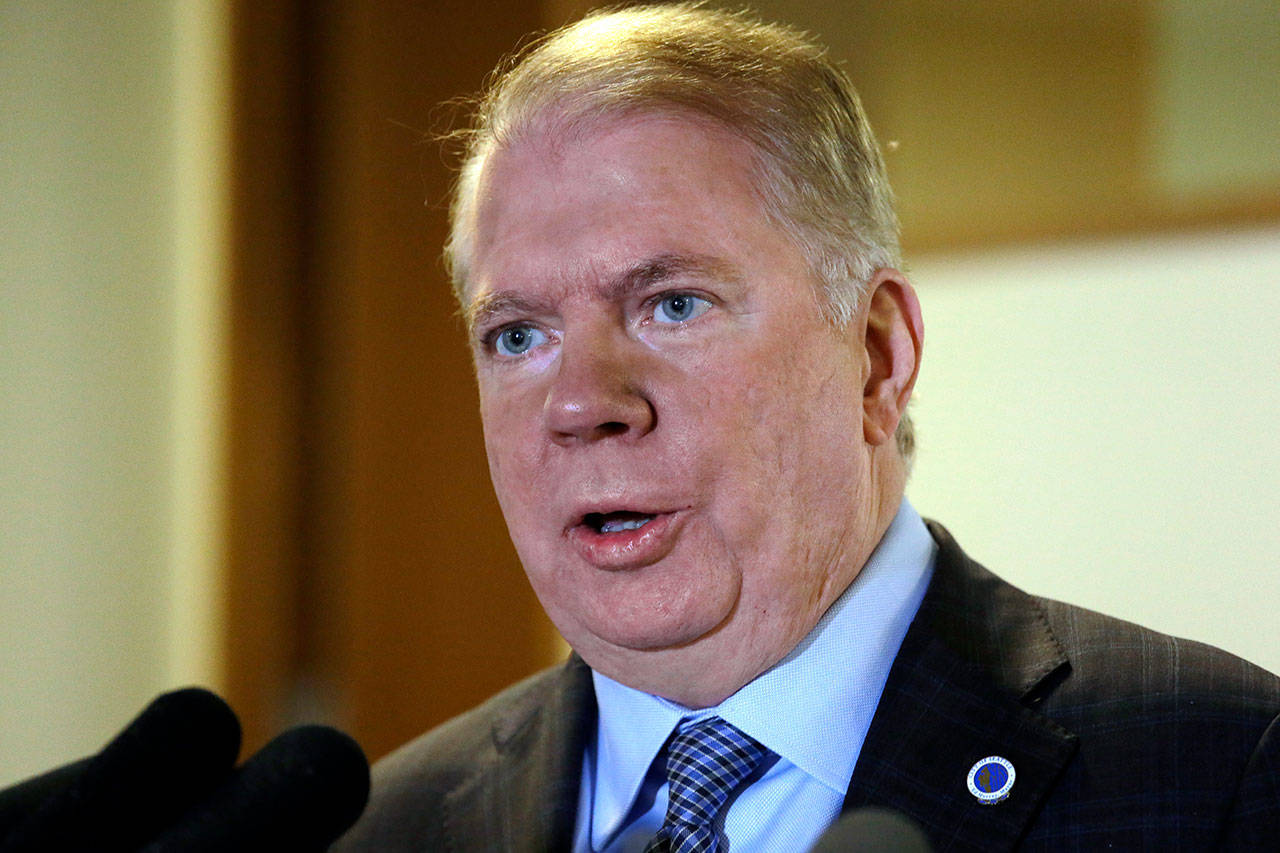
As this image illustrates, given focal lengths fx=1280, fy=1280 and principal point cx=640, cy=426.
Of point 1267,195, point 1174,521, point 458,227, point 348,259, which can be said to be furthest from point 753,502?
point 348,259

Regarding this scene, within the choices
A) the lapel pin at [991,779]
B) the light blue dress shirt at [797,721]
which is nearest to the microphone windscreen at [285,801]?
the light blue dress shirt at [797,721]

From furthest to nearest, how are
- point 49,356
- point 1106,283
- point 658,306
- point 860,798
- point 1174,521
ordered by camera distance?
point 49,356 → point 1106,283 → point 1174,521 → point 658,306 → point 860,798

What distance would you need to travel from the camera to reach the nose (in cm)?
136

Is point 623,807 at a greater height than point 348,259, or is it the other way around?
point 348,259

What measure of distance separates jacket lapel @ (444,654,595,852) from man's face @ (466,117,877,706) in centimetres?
20

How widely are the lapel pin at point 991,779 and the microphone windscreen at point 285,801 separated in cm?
63

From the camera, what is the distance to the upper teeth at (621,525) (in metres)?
1.39

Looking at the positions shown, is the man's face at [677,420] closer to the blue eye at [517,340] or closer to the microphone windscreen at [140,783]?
the blue eye at [517,340]

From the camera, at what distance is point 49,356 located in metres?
3.34

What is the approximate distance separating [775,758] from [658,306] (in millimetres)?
515

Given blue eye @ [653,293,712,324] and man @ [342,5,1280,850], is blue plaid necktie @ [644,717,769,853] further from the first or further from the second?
blue eye @ [653,293,712,324]

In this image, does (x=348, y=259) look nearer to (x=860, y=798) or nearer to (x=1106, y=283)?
(x=1106, y=283)

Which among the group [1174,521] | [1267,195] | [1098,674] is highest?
[1267,195]

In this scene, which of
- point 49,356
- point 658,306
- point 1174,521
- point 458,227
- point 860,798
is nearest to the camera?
point 860,798
